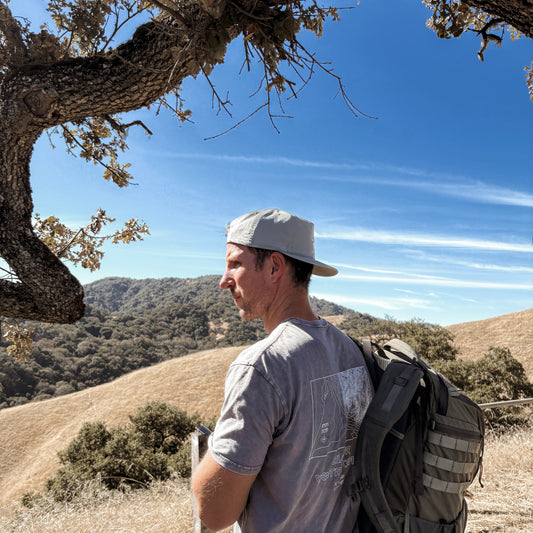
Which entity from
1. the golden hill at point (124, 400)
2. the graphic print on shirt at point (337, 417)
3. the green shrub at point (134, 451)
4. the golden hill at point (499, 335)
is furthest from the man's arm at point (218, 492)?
the golden hill at point (499, 335)

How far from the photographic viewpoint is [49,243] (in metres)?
5.83

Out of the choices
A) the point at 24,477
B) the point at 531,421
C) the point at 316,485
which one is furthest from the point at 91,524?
the point at 24,477

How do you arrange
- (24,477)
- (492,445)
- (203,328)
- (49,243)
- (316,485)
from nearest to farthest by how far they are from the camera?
(316,485) < (49,243) < (492,445) < (24,477) < (203,328)

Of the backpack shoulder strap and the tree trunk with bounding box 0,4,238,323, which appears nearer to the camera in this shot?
the backpack shoulder strap

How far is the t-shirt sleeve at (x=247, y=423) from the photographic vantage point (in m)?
1.25

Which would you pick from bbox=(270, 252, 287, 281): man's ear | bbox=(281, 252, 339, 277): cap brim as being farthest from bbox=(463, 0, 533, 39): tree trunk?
bbox=(270, 252, 287, 281): man's ear

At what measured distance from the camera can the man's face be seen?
5.44ft

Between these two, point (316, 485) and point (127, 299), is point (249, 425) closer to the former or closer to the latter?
point (316, 485)

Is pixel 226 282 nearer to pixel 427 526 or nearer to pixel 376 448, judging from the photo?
pixel 376 448

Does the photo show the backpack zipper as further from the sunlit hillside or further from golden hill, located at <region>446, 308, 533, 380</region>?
golden hill, located at <region>446, 308, 533, 380</region>

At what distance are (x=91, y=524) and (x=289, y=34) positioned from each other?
541 cm

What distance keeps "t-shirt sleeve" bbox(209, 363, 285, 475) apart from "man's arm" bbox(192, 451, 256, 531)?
0.03 metres

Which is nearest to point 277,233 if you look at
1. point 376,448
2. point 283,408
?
point 283,408

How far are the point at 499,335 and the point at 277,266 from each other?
33.2 m
